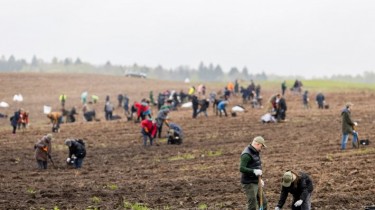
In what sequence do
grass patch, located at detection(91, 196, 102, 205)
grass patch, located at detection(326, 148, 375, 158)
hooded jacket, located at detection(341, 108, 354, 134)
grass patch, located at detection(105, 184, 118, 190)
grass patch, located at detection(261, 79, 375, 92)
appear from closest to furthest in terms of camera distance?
grass patch, located at detection(91, 196, 102, 205), grass patch, located at detection(105, 184, 118, 190), grass patch, located at detection(326, 148, 375, 158), hooded jacket, located at detection(341, 108, 354, 134), grass patch, located at detection(261, 79, 375, 92)

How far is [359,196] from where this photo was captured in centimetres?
1703

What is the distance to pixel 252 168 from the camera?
1377 cm

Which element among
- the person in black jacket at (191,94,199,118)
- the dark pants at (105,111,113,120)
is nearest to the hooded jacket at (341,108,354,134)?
the person in black jacket at (191,94,199,118)

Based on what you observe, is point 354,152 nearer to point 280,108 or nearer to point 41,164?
point 41,164

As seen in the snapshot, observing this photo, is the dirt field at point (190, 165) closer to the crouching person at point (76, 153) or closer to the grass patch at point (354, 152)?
the grass patch at point (354, 152)

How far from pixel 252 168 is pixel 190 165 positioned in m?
10.7

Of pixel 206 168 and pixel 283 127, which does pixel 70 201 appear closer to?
pixel 206 168

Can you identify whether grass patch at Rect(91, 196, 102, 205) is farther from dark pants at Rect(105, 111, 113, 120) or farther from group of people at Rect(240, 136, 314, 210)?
dark pants at Rect(105, 111, 113, 120)

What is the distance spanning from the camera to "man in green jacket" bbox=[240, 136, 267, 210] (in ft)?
44.7

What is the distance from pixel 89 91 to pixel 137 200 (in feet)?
195

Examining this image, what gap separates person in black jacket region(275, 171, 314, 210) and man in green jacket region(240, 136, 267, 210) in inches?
23.9

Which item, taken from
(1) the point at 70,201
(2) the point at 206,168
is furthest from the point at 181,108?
(1) the point at 70,201

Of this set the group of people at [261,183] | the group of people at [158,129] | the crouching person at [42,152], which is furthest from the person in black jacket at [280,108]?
the group of people at [261,183]

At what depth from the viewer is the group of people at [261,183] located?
1330cm
